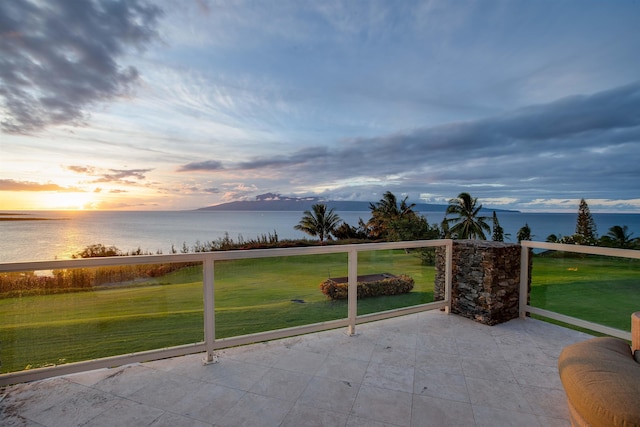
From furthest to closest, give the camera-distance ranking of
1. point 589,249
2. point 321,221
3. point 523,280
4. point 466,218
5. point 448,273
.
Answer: point 466,218 < point 321,221 < point 448,273 < point 523,280 < point 589,249

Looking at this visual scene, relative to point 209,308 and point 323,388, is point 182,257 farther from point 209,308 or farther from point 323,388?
point 323,388

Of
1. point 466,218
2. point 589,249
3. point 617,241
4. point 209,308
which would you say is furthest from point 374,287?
point 466,218

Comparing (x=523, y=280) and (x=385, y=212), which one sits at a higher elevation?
(x=385, y=212)

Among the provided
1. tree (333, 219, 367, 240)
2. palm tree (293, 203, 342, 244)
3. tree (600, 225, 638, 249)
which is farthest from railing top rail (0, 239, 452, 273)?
palm tree (293, 203, 342, 244)

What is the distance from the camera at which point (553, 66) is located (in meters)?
5.98

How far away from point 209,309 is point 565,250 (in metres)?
4.48

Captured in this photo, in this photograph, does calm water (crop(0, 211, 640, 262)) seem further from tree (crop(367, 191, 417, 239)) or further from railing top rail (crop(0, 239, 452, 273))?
tree (crop(367, 191, 417, 239))

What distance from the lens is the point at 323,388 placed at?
235 cm

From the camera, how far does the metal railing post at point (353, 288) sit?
11.7 ft

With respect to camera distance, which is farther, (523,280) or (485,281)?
(523,280)

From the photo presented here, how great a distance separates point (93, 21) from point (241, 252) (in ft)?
15.6

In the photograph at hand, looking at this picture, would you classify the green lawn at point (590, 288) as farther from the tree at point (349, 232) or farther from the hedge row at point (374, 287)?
the tree at point (349, 232)

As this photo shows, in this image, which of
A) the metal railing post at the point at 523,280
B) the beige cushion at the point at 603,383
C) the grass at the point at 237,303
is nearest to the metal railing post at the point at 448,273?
the grass at the point at 237,303

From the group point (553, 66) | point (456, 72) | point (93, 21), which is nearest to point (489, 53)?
point (456, 72)
